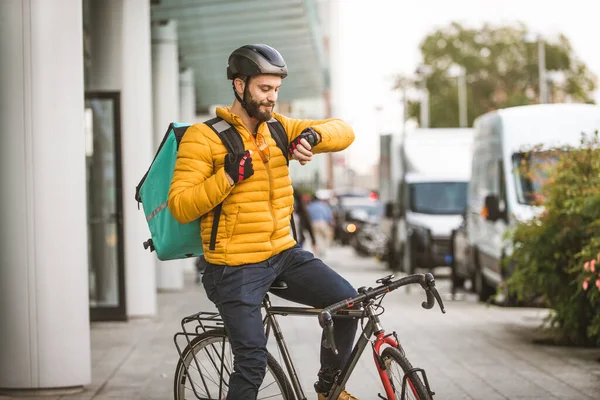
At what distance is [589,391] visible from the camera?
8273mm

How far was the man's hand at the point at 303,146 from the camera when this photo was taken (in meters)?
5.11

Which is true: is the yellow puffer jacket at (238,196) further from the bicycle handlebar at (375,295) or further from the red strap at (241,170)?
the bicycle handlebar at (375,295)

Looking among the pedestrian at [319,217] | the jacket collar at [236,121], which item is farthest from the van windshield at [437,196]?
the jacket collar at [236,121]

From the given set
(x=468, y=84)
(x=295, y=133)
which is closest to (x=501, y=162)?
(x=295, y=133)

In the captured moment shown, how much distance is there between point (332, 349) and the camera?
499cm

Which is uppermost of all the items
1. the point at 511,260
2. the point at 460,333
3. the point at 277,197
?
the point at 277,197

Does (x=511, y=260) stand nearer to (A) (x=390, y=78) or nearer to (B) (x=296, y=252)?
(B) (x=296, y=252)

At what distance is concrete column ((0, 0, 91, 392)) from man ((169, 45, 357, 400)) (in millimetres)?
2949

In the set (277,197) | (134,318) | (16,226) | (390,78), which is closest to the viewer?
(277,197)

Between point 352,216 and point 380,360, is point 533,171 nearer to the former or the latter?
point 380,360

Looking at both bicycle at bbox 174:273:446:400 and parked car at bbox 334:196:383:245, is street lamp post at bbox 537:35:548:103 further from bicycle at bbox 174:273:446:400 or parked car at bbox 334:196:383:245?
bicycle at bbox 174:273:446:400

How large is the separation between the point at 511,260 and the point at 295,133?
253 inches

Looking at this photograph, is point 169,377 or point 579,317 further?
point 579,317

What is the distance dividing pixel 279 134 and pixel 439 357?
5.32m
